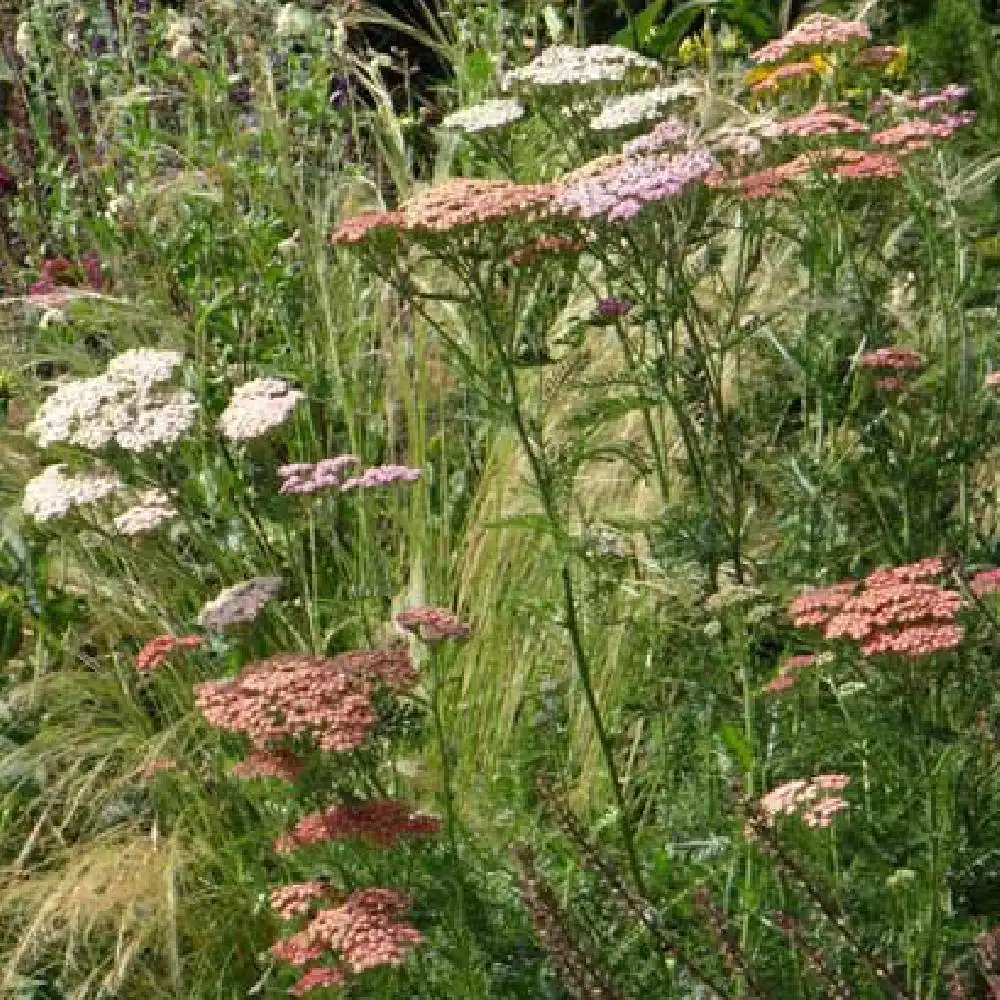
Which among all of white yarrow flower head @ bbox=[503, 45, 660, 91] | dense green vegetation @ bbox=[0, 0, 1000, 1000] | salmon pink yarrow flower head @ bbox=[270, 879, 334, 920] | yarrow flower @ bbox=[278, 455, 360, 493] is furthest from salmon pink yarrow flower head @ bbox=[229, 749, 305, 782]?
white yarrow flower head @ bbox=[503, 45, 660, 91]

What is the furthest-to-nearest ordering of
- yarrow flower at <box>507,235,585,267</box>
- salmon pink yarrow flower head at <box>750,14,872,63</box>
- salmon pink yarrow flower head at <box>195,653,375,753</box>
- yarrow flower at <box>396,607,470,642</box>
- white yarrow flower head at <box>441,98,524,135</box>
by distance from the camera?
salmon pink yarrow flower head at <box>750,14,872,63</box>, white yarrow flower head at <box>441,98,524,135</box>, yarrow flower at <box>507,235,585,267</box>, yarrow flower at <box>396,607,470,642</box>, salmon pink yarrow flower head at <box>195,653,375,753</box>

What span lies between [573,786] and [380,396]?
1282mm

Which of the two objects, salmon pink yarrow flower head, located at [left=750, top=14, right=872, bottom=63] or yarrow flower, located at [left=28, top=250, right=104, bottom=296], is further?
yarrow flower, located at [left=28, top=250, right=104, bottom=296]

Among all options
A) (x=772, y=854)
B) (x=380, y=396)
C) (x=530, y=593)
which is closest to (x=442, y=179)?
(x=380, y=396)

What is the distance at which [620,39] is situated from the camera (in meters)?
7.15

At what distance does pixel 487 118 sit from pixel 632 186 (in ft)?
1.58

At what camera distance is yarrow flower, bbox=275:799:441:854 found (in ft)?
7.57

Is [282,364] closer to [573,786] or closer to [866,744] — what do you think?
[573,786]

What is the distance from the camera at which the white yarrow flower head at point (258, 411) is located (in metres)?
2.69

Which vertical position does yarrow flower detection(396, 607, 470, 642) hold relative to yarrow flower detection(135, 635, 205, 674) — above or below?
above

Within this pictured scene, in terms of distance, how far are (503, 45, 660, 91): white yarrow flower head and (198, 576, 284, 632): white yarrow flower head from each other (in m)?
0.86

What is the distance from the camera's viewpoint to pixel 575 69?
10.1 feet

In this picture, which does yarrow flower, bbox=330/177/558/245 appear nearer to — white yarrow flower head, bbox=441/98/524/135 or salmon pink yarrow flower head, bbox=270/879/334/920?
white yarrow flower head, bbox=441/98/524/135

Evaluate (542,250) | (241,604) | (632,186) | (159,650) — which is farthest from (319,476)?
(632,186)
